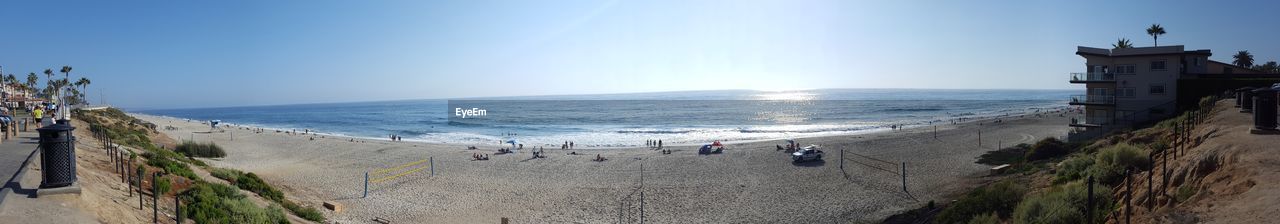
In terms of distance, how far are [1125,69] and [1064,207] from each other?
2644cm

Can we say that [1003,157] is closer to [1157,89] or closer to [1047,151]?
[1047,151]

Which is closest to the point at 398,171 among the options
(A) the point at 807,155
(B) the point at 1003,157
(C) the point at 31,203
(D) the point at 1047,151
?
(A) the point at 807,155

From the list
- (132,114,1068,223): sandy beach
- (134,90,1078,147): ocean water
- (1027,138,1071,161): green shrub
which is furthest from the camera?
(134,90,1078,147): ocean water

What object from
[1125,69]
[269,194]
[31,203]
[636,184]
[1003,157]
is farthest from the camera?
[1125,69]

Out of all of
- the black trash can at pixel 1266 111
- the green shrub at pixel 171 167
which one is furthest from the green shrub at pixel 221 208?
the black trash can at pixel 1266 111

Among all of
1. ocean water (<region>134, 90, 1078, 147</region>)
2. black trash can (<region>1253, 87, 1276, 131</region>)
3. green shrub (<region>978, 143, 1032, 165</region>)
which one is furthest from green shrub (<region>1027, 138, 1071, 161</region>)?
ocean water (<region>134, 90, 1078, 147</region>)

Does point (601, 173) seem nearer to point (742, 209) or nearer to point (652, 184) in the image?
point (652, 184)

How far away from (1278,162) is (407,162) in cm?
3064

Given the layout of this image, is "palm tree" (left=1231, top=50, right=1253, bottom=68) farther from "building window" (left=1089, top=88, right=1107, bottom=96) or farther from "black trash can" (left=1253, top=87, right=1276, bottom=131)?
"black trash can" (left=1253, top=87, right=1276, bottom=131)

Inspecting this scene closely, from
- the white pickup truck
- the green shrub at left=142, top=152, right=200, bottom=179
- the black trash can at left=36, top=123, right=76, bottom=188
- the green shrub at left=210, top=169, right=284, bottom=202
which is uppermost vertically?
the black trash can at left=36, top=123, right=76, bottom=188

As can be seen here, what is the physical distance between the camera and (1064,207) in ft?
29.5

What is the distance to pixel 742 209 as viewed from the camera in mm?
17719

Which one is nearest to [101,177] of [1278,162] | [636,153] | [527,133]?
[1278,162]

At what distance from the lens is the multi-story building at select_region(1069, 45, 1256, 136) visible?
2795 centimetres
